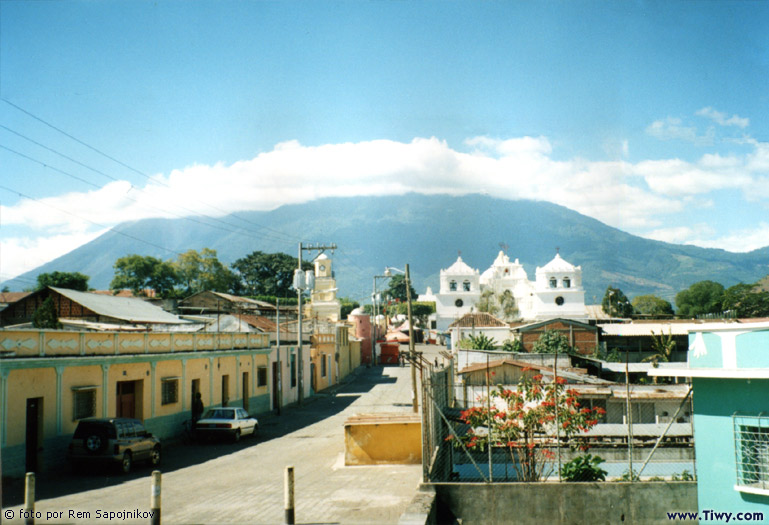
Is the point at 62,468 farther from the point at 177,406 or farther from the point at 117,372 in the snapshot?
the point at 177,406

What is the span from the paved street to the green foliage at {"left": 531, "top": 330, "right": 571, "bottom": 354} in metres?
29.1

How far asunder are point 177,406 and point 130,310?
344 inches

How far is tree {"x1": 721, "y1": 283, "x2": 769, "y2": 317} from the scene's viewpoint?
73.4 m

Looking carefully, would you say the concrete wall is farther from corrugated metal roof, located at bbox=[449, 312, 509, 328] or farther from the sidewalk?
corrugated metal roof, located at bbox=[449, 312, 509, 328]

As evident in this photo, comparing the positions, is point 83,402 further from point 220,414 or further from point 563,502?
point 563,502

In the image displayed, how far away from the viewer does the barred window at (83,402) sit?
60.6 feet

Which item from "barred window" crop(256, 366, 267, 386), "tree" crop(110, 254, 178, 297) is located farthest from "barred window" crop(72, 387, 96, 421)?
"tree" crop(110, 254, 178, 297)

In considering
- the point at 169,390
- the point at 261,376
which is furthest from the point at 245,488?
the point at 261,376

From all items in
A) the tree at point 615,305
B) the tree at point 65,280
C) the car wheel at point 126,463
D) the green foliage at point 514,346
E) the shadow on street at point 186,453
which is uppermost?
the tree at point 65,280

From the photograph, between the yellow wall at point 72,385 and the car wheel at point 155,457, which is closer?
the yellow wall at point 72,385

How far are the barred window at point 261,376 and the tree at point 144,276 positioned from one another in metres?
67.1

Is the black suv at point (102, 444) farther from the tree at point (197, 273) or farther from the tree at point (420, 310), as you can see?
the tree at point (420, 310)

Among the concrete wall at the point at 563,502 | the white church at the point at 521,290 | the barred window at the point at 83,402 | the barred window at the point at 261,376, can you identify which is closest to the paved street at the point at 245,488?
the concrete wall at the point at 563,502

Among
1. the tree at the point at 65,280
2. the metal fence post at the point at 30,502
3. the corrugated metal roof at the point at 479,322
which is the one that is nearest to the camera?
the metal fence post at the point at 30,502
